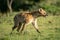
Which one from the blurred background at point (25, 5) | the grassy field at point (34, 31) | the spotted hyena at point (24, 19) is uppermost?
the spotted hyena at point (24, 19)

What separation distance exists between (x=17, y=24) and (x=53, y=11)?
8.57 m

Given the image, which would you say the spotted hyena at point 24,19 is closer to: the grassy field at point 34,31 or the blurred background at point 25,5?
the grassy field at point 34,31

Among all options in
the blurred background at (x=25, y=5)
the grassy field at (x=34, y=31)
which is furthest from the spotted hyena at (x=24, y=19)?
the blurred background at (x=25, y=5)

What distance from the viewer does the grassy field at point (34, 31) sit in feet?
32.8

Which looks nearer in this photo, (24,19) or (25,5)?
(24,19)

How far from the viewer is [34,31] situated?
1177cm

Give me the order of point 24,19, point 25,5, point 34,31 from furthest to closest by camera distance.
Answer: point 25,5, point 34,31, point 24,19

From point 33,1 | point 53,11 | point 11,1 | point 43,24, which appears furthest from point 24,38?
point 33,1

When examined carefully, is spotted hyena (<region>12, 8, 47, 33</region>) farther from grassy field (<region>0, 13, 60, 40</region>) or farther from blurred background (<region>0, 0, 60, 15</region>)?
blurred background (<region>0, 0, 60, 15</region>)

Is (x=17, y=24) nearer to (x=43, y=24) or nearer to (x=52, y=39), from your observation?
(x=52, y=39)

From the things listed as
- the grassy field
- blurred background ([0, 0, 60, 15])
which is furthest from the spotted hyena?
blurred background ([0, 0, 60, 15])

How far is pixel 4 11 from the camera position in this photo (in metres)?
22.0

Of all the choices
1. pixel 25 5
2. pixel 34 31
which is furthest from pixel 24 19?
pixel 25 5

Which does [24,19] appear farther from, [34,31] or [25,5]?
[25,5]
